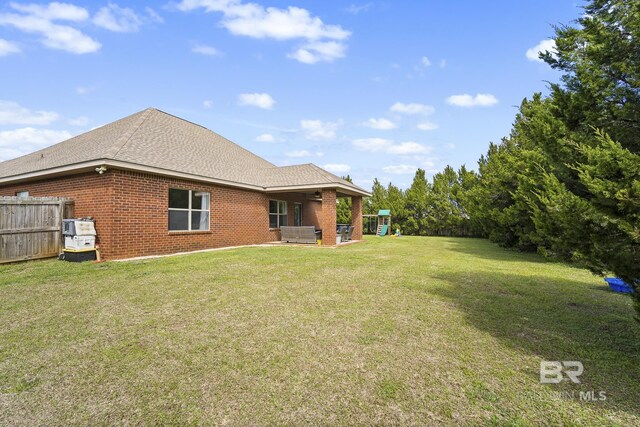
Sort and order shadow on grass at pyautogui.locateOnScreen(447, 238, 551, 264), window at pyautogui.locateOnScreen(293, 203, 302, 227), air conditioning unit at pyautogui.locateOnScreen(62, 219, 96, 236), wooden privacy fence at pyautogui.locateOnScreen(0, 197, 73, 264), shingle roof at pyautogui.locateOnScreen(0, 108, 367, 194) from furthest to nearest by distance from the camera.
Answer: window at pyautogui.locateOnScreen(293, 203, 302, 227) → shadow on grass at pyautogui.locateOnScreen(447, 238, 551, 264) → shingle roof at pyautogui.locateOnScreen(0, 108, 367, 194) → air conditioning unit at pyautogui.locateOnScreen(62, 219, 96, 236) → wooden privacy fence at pyautogui.locateOnScreen(0, 197, 73, 264)

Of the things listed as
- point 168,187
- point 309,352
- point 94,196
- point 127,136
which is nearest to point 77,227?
point 94,196

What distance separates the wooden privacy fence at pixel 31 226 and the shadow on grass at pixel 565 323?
452 inches

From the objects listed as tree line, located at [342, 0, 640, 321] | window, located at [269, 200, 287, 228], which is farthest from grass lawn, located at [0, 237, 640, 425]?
window, located at [269, 200, 287, 228]

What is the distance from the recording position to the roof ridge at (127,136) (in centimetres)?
954

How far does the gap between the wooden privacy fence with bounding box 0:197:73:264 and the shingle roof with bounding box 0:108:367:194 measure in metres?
1.44

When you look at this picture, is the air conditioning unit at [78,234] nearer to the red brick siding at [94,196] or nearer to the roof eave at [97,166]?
the red brick siding at [94,196]

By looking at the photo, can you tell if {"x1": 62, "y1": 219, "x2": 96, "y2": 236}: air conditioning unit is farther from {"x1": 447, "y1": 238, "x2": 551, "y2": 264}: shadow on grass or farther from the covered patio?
{"x1": 447, "y1": 238, "x2": 551, "y2": 264}: shadow on grass

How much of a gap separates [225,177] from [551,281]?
12.0 m

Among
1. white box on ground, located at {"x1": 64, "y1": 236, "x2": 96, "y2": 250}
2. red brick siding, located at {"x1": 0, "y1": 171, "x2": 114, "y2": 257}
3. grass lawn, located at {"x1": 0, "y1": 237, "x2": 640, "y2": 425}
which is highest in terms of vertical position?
red brick siding, located at {"x1": 0, "y1": 171, "x2": 114, "y2": 257}

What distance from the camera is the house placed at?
9.49 m

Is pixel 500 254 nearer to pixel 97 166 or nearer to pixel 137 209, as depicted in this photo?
pixel 137 209

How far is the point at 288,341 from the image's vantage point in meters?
3.51

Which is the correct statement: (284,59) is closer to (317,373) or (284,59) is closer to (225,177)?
(225,177)

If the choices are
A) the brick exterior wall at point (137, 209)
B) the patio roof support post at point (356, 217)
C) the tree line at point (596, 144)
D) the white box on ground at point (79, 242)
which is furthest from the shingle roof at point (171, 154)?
the tree line at point (596, 144)
